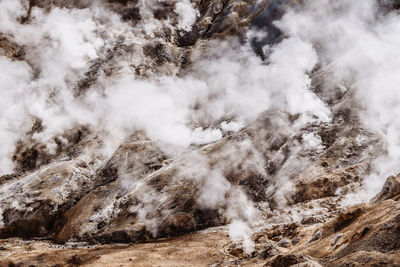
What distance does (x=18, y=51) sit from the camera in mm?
44750

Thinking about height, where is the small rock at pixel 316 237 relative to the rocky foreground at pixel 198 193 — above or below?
below

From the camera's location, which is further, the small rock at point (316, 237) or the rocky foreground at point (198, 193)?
the rocky foreground at point (198, 193)

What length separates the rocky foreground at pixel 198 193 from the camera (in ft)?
68.2

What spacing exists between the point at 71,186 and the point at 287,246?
60.9 feet

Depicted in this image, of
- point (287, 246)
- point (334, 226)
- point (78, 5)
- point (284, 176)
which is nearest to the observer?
point (334, 226)

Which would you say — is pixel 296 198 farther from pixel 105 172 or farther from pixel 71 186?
pixel 71 186

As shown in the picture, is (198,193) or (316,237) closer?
(316,237)

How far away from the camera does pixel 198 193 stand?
2653 cm

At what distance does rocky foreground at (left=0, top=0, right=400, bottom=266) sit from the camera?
20797mm

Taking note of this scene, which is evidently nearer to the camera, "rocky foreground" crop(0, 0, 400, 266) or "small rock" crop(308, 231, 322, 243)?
"small rock" crop(308, 231, 322, 243)

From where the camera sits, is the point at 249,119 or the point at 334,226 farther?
the point at 249,119

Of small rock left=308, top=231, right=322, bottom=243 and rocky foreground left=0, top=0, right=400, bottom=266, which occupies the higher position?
rocky foreground left=0, top=0, right=400, bottom=266

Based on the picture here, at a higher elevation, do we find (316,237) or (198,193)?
(198,193)

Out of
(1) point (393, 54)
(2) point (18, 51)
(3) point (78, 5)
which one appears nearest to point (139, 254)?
(1) point (393, 54)
